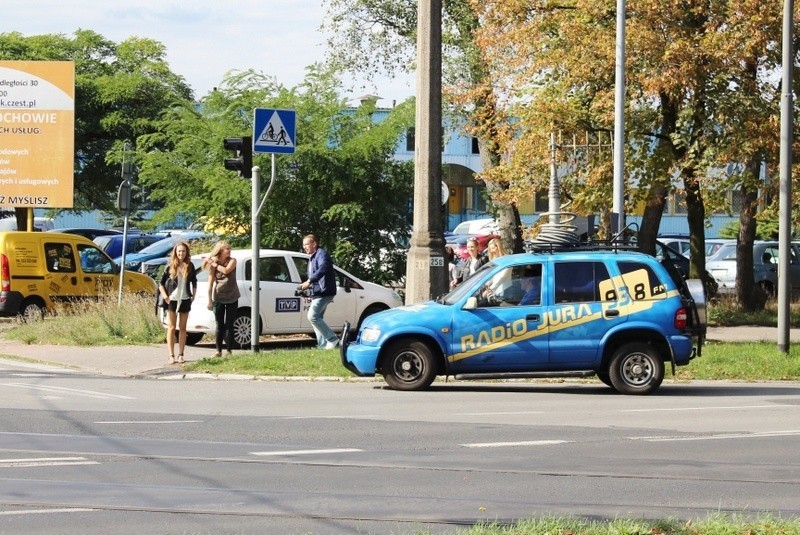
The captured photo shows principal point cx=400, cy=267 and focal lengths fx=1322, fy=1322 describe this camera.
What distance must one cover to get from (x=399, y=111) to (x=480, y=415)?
14.5 meters

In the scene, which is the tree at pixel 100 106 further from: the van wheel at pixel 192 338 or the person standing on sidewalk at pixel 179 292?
the person standing on sidewalk at pixel 179 292

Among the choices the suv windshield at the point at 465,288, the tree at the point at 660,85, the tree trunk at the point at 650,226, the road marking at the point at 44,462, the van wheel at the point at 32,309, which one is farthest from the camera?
the tree trunk at the point at 650,226

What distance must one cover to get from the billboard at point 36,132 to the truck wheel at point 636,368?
16.8 m

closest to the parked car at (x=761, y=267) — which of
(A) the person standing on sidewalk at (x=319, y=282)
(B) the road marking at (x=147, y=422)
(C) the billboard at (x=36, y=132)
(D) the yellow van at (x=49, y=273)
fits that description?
(D) the yellow van at (x=49, y=273)

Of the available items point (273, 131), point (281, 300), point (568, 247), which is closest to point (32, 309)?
point (281, 300)

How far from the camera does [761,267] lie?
33.9 meters

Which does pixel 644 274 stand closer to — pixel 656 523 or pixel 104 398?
pixel 104 398

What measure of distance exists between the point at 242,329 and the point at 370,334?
5.59 meters

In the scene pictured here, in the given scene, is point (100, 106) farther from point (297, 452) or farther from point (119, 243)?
point (297, 452)

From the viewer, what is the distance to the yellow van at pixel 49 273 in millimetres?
25359

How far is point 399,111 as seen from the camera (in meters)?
26.9

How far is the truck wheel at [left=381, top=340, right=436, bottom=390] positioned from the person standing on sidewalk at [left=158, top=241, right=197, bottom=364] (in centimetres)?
413

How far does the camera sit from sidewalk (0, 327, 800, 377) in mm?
18188

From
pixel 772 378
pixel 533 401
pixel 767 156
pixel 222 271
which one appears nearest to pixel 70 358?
pixel 222 271
